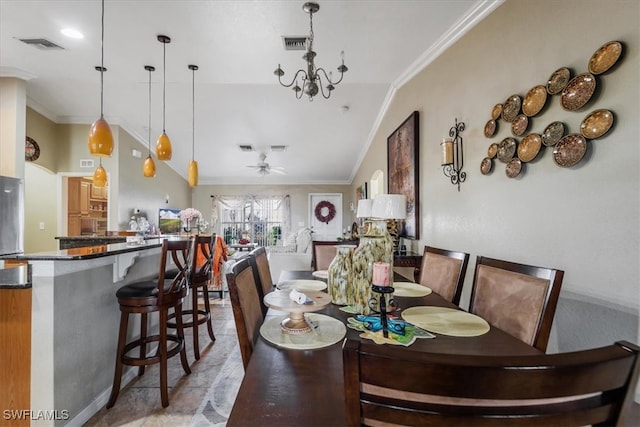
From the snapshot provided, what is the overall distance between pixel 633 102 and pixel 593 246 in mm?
621

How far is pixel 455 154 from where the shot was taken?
256 cm

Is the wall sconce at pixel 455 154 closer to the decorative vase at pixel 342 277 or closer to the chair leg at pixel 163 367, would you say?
the decorative vase at pixel 342 277

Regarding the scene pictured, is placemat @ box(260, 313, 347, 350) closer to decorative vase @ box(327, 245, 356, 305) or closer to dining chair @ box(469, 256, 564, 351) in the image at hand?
decorative vase @ box(327, 245, 356, 305)

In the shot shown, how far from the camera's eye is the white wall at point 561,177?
4.02 feet

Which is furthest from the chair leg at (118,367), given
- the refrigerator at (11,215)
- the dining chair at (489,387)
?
the refrigerator at (11,215)

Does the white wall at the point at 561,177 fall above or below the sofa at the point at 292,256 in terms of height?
above

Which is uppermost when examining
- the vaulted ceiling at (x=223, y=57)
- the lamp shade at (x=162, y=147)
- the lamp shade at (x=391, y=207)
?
the vaulted ceiling at (x=223, y=57)

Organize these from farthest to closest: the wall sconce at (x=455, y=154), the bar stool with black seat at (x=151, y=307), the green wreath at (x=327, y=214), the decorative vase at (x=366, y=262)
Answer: the green wreath at (x=327, y=214), the wall sconce at (x=455, y=154), the bar stool with black seat at (x=151, y=307), the decorative vase at (x=366, y=262)

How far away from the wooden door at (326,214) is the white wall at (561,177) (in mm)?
6626

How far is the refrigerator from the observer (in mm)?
3402

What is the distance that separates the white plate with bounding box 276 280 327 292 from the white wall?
1218 millimetres

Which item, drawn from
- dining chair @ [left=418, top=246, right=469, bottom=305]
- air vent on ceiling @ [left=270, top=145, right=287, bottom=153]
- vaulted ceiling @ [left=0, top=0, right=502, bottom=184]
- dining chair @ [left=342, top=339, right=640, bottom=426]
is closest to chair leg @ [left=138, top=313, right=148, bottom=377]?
dining chair @ [left=418, top=246, right=469, bottom=305]

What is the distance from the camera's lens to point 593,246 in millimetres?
1361

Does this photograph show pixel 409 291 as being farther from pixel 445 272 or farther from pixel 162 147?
pixel 162 147
